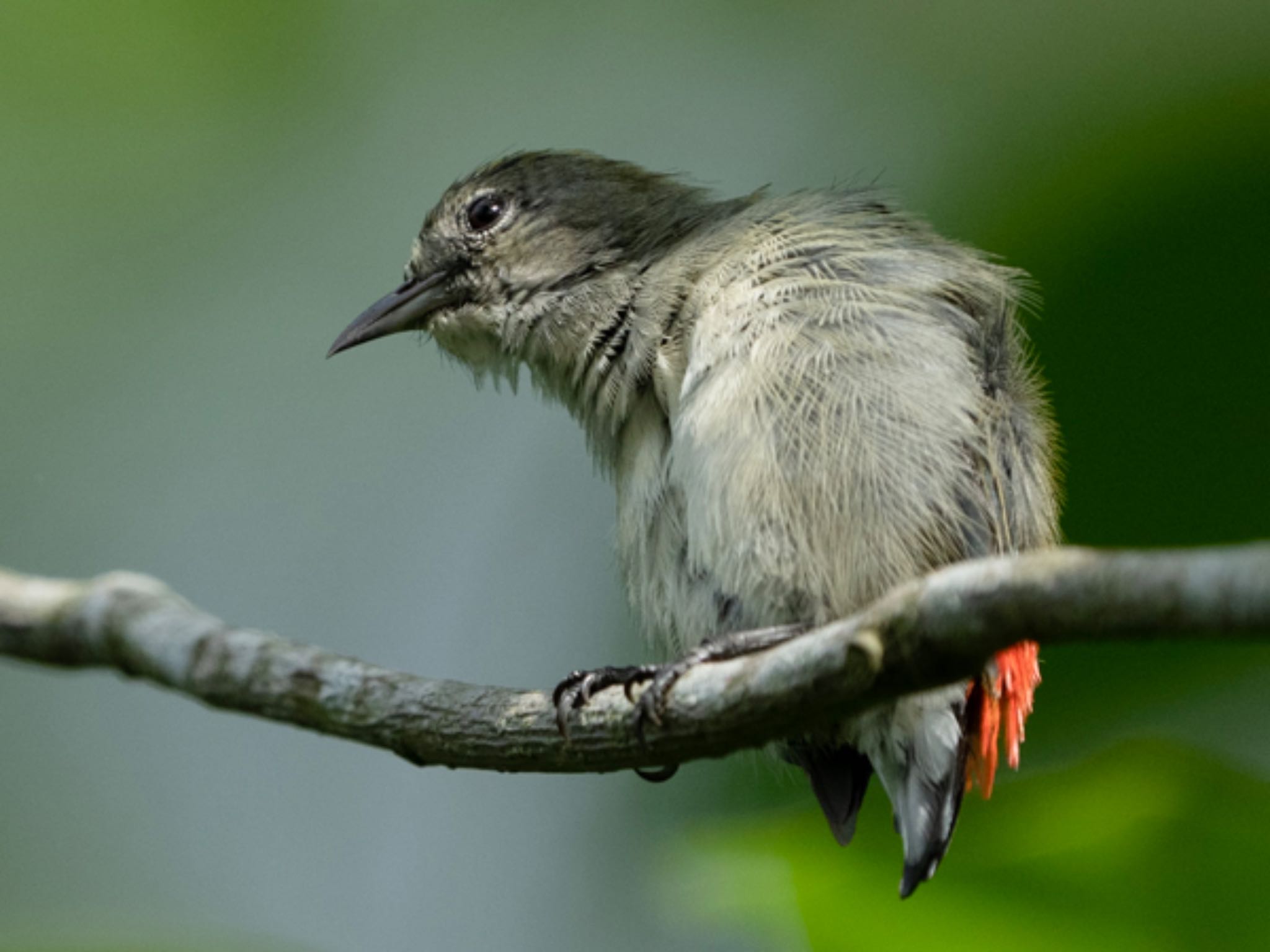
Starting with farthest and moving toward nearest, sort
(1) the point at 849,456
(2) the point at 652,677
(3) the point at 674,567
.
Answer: (3) the point at 674,567, (1) the point at 849,456, (2) the point at 652,677

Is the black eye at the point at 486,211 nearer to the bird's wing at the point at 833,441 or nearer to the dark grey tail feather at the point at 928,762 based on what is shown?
the bird's wing at the point at 833,441

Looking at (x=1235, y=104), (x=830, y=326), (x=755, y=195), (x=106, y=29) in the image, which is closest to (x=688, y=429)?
(x=830, y=326)

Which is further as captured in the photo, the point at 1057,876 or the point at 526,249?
the point at 526,249

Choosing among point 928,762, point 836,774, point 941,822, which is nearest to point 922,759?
point 928,762

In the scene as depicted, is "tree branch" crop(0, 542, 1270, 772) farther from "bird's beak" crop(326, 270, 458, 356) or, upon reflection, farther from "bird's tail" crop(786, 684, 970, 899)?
"bird's beak" crop(326, 270, 458, 356)

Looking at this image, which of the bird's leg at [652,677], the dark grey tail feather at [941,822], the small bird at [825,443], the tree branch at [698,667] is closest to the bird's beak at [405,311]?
the small bird at [825,443]

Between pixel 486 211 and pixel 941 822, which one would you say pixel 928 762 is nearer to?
pixel 941 822

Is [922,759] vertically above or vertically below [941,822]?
above
